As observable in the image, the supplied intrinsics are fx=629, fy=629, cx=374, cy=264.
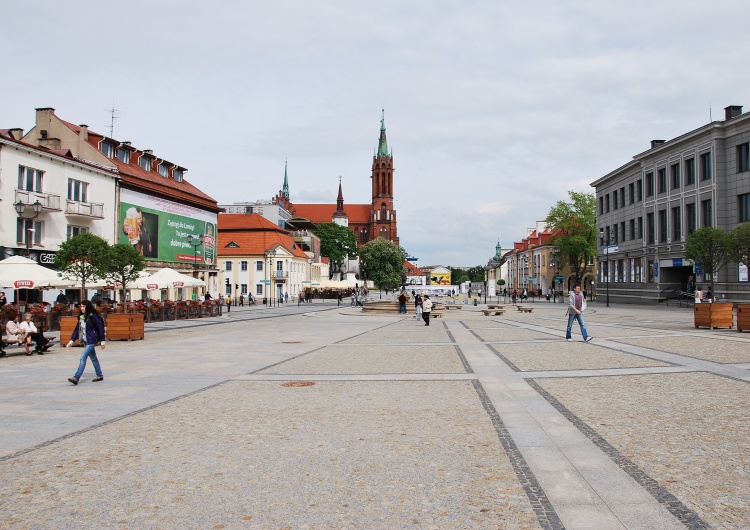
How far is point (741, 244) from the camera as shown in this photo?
29.2 meters

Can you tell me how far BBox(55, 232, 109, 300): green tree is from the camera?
27.4m

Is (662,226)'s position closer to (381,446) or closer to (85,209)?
(85,209)

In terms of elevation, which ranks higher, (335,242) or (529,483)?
(335,242)

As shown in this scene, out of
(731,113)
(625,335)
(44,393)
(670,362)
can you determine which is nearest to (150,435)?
(44,393)

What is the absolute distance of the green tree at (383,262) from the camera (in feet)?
365

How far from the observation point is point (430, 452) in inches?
269

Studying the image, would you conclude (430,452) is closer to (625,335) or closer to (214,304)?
(625,335)

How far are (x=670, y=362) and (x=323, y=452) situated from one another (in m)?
10.5

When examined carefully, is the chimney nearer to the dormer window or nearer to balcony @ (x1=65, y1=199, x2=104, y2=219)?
balcony @ (x1=65, y1=199, x2=104, y2=219)

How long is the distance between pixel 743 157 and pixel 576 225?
40558 mm

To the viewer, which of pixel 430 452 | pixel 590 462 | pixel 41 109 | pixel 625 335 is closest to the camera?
pixel 590 462

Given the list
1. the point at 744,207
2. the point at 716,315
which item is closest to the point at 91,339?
the point at 716,315

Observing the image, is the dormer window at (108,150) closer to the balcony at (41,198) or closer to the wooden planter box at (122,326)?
the balcony at (41,198)

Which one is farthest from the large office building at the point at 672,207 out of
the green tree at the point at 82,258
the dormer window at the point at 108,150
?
the dormer window at the point at 108,150
